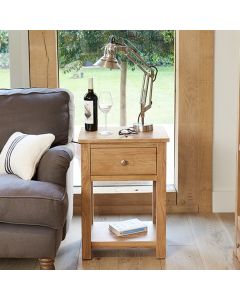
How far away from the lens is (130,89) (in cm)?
359

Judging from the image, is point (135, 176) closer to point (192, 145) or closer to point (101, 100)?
point (101, 100)

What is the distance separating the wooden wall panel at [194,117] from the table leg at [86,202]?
0.97 m

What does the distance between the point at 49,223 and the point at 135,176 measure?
529mm

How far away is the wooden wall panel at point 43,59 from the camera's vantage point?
346 cm

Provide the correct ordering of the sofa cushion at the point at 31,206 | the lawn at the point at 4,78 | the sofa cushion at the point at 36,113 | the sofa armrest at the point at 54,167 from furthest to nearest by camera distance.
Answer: the lawn at the point at 4,78 → the sofa cushion at the point at 36,113 → the sofa armrest at the point at 54,167 → the sofa cushion at the point at 31,206

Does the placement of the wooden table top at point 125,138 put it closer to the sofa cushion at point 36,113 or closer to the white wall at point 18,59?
the sofa cushion at point 36,113

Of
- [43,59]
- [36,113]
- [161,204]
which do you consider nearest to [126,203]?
[161,204]

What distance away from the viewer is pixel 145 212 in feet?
11.9

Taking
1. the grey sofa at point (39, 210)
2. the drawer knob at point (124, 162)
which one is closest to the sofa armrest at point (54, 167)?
the grey sofa at point (39, 210)

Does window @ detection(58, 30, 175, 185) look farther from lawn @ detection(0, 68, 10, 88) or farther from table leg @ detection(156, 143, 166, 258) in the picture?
table leg @ detection(156, 143, 166, 258)
